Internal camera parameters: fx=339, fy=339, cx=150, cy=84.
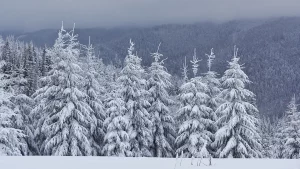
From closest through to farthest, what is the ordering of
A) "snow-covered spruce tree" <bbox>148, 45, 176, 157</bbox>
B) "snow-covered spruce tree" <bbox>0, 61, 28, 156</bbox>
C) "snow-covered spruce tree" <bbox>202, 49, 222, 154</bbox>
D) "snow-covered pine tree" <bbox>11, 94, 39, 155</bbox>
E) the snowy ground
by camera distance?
the snowy ground
"snow-covered spruce tree" <bbox>0, 61, 28, 156</bbox>
"snow-covered pine tree" <bbox>11, 94, 39, 155</bbox>
"snow-covered spruce tree" <bbox>202, 49, 222, 154</bbox>
"snow-covered spruce tree" <bbox>148, 45, 176, 157</bbox>

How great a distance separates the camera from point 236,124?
81.8ft

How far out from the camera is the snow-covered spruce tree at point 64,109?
2350cm

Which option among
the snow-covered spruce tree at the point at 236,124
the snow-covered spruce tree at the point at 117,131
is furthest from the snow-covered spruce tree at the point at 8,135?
the snow-covered spruce tree at the point at 236,124

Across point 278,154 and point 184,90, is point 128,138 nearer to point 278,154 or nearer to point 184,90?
point 184,90

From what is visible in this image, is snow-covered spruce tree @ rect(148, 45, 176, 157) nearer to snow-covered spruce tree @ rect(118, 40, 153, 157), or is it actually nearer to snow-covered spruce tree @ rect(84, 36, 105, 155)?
snow-covered spruce tree @ rect(118, 40, 153, 157)

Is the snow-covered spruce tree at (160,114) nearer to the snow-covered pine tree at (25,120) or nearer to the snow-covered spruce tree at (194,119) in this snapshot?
the snow-covered spruce tree at (194,119)

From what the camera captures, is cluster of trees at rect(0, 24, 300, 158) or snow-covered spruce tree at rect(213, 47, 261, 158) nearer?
cluster of trees at rect(0, 24, 300, 158)

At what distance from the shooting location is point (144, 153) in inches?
1056

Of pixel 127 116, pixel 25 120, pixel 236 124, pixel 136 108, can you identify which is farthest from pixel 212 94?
pixel 25 120

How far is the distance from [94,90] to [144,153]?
273 inches

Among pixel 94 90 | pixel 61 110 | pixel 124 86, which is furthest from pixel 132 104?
pixel 61 110

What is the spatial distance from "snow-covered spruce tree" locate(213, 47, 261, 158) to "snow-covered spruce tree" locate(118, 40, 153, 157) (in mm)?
5552

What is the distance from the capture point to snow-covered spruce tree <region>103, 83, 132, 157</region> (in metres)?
25.7

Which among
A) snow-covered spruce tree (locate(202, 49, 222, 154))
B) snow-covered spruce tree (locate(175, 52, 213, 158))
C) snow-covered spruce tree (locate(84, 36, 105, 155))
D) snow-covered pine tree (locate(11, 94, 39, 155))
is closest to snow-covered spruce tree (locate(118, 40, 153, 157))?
snow-covered spruce tree (locate(84, 36, 105, 155))
